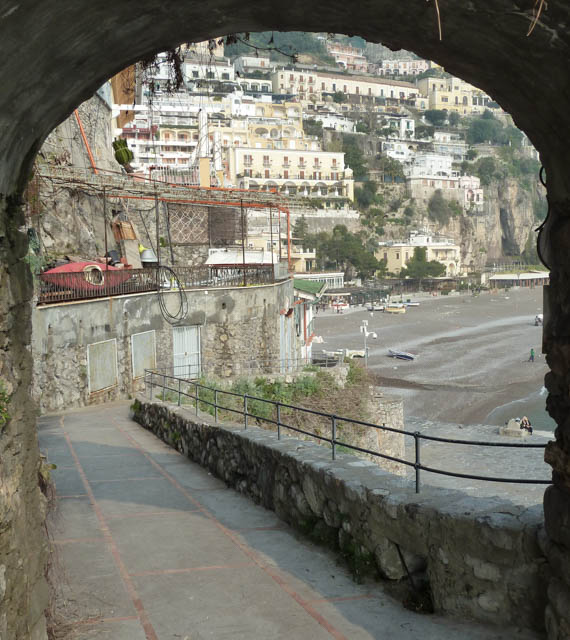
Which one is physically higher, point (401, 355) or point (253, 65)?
point (253, 65)

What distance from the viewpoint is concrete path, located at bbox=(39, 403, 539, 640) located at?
4812 millimetres

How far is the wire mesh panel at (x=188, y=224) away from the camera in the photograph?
3497 centimetres

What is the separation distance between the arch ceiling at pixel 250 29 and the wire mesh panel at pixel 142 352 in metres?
16.2

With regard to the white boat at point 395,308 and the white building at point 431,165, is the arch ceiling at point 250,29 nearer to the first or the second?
the white boat at point 395,308

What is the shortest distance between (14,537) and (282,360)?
68.5ft

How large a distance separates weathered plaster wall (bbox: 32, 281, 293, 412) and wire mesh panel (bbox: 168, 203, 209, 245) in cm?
971

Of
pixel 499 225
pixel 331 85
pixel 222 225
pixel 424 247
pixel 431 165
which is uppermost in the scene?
pixel 331 85

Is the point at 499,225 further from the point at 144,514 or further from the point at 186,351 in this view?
the point at 144,514

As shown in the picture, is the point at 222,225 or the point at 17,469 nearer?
the point at 17,469

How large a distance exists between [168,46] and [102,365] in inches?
601

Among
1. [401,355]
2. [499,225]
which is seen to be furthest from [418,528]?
[499,225]

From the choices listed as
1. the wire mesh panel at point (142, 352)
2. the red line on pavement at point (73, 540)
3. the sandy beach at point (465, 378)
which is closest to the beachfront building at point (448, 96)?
the sandy beach at point (465, 378)

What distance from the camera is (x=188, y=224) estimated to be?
3531cm

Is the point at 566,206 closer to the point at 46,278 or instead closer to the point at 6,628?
the point at 6,628
